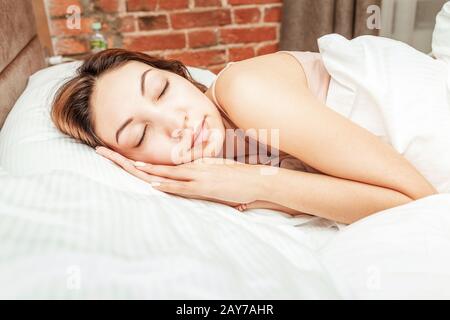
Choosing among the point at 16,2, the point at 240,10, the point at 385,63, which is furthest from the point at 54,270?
the point at 240,10

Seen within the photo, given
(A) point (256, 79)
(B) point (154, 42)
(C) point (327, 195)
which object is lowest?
(C) point (327, 195)

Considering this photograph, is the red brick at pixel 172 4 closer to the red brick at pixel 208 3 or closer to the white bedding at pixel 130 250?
the red brick at pixel 208 3

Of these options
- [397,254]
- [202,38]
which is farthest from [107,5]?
[397,254]

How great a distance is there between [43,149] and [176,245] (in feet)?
1.62

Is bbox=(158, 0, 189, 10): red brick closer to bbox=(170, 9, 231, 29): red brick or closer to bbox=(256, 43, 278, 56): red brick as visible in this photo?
bbox=(170, 9, 231, 29): red brick

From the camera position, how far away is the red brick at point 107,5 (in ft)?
6.85

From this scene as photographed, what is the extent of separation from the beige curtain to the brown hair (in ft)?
4.13

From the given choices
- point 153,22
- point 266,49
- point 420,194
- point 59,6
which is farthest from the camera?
point 266,49

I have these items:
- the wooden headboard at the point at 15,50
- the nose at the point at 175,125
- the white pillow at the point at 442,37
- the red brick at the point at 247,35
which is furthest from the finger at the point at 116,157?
the red brick at the point at 247,35

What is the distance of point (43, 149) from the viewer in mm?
971

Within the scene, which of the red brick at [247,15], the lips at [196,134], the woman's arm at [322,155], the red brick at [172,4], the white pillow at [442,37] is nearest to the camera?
the woman's arm at [322,155]

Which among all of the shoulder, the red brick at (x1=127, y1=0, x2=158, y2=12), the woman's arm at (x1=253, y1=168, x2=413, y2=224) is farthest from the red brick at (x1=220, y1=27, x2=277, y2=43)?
the woman's arm at (x1=253, y1=168, x2=413, y2=224)

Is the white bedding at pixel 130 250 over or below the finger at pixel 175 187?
over

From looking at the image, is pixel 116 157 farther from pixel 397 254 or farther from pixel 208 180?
pixel 397 254
